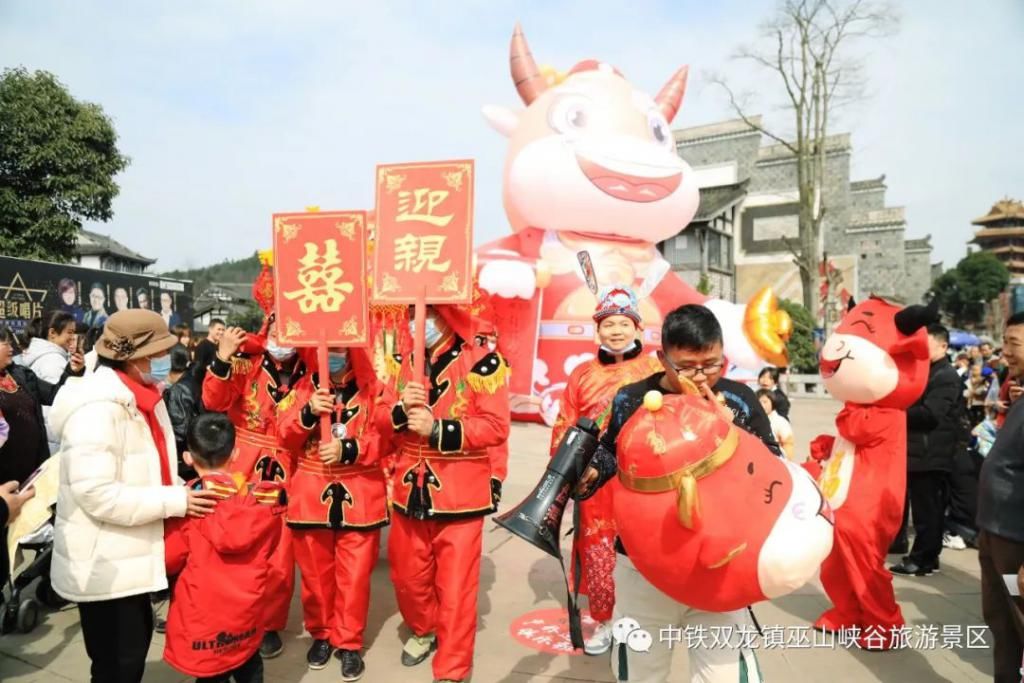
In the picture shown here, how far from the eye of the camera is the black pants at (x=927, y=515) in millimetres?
4504

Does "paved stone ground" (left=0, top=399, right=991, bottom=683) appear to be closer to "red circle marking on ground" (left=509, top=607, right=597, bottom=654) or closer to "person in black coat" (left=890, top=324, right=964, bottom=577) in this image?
"red circle marking on ground" (left=509, top=607, right=597, bottom=654)

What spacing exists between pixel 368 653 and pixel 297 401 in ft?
4.18

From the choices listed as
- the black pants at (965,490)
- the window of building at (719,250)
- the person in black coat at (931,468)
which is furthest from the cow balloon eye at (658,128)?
the window of building at (719,250)

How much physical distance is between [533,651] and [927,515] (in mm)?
2881

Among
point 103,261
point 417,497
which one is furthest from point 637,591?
point 103,261

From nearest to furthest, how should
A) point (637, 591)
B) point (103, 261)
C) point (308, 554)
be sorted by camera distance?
point (637, 591) → point (308, 554) → point (103, 261)

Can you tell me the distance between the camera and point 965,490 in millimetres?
5141

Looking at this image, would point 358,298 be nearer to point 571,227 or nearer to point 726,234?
point 571,227

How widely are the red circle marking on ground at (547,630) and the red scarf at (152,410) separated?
1925 millimetres

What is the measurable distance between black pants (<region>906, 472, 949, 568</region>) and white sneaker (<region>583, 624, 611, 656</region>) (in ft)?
8.09

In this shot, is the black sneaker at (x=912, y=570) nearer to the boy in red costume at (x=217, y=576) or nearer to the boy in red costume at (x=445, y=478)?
the boy in red costume at (x=445, y=478)

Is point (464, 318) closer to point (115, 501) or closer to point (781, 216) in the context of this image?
point (115, 501)

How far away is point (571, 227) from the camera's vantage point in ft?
26.6

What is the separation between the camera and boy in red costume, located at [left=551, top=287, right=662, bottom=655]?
310cm
